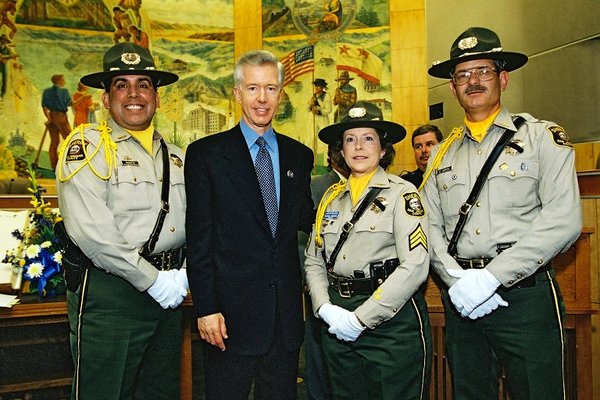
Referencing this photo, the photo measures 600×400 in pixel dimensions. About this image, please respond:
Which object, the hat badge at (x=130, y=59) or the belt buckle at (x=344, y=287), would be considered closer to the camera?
the belt buckle at (x=344, y=287)

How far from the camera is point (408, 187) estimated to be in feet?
7.04

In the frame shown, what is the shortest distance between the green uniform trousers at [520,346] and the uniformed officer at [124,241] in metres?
1.18

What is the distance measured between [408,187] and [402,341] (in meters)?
0.61

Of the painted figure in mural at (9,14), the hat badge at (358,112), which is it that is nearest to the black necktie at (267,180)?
the hat badge at (358,112)

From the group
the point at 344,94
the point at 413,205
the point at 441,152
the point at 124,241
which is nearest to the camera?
the point at 124,241

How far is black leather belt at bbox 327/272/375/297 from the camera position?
80.4 inches

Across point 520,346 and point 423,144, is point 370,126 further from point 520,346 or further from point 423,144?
point 423,144

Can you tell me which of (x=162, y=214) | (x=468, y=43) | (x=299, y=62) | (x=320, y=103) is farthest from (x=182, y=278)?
(x=299, y=62)

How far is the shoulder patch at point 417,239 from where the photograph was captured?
1.99m

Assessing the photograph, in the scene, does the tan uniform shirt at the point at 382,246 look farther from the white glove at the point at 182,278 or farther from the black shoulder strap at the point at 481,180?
the white glove at the point at 182,278

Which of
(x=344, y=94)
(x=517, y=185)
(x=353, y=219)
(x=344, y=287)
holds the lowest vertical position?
(x=344, y=287)

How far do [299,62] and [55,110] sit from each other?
3.30 metres

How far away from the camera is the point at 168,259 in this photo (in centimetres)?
215

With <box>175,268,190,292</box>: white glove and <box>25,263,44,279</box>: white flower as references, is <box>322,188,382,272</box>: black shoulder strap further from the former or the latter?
<box>25,263,44,279</box>: white flower
